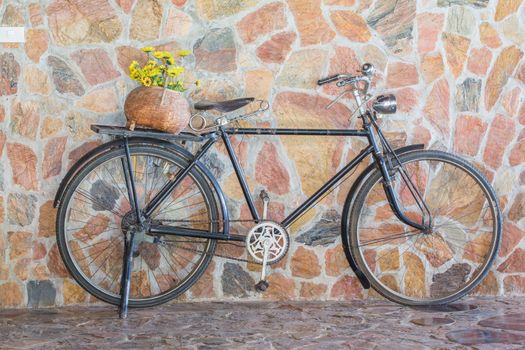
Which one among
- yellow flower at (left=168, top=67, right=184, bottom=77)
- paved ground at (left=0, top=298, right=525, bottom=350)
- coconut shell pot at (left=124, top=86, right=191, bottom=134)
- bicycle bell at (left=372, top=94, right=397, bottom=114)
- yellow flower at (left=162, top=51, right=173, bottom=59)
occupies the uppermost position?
yellow flower at (left=162, top=51, right=173, bottom=59)

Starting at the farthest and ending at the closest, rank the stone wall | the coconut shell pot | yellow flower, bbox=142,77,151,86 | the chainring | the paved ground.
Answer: the stone wall, the chainring, yellow flower, bbox=142,77,151,86, the coconut shell pot, the paved ground

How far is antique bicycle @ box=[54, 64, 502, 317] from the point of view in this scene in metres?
3.48

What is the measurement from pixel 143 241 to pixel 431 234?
1573 mm

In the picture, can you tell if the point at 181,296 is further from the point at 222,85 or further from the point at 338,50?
the point at 338,50

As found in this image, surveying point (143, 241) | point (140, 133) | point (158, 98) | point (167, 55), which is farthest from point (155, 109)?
point (143, 241)

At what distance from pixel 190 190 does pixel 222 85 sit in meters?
0.59

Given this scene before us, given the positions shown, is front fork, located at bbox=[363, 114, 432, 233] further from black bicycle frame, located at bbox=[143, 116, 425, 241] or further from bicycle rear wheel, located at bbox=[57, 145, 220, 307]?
bicycle rear wheel, located at bbox=[57, 145, 220, 307]

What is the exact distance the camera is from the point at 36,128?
3615 millimetres

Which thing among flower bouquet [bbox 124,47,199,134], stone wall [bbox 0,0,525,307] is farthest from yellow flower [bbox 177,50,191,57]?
stone wall [bbox 0,0,525,307]

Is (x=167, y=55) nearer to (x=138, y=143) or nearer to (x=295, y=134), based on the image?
(x=138, y=143)

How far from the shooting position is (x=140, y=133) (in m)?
3.38

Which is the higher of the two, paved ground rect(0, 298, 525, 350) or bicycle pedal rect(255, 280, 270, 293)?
bicycle pedal rect(255, 280, 270, 293)

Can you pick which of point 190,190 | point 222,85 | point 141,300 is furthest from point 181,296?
point 222,85

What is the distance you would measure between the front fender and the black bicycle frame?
0.23ft
